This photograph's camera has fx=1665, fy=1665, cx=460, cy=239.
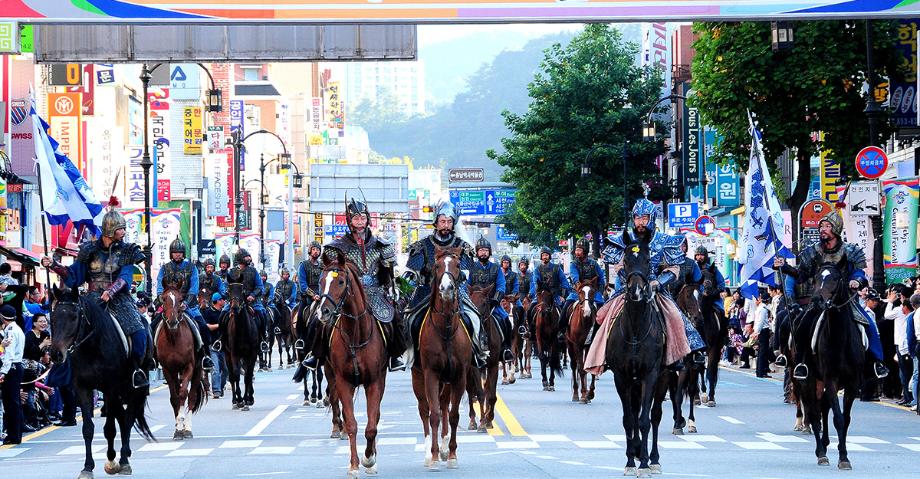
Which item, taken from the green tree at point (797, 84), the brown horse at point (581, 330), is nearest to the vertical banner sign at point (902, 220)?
the green tree at point (797, 84)

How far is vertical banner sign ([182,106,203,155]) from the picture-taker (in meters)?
85.9

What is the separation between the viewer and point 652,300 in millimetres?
16688

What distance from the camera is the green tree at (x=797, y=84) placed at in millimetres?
39844

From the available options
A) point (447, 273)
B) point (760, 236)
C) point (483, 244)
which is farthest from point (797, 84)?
point (447, 273)

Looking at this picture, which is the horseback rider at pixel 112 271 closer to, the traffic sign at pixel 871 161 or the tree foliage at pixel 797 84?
the traffic sign at pixel 871 161

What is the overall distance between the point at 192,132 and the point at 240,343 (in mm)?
59721

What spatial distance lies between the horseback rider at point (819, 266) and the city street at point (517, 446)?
1.14 meters

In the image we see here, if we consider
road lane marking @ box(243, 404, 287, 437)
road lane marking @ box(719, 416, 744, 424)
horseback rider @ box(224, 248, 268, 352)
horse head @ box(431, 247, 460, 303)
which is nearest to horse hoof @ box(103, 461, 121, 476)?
horse head @ box(431, 247, 460, 303)

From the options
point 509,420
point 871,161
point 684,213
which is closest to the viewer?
point 509,420

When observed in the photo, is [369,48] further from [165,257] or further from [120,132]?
[120,132]

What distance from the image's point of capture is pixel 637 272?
16.0 meters

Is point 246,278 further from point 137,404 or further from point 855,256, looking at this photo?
point 855,256

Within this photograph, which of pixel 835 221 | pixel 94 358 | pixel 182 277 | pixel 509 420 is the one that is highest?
pixel 835 221

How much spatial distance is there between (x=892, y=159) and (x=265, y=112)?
4379 inches
